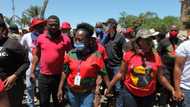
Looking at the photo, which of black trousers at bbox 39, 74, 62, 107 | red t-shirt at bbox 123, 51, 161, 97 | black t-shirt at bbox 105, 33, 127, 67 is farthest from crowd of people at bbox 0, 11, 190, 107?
black t-shirt at bbox 105, 33, 127, 67

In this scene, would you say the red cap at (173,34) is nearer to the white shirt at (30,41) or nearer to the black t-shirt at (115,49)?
the black t-shirt at (115,49)

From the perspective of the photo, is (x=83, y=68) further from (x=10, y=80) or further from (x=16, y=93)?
(x=16, y=93)

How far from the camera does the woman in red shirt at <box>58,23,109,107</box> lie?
6570 millimetres

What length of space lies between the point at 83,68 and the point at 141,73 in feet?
2.43

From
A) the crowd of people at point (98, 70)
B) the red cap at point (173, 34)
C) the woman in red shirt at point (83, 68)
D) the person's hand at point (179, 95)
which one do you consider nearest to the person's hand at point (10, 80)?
the crowd of people at point (98, 70)

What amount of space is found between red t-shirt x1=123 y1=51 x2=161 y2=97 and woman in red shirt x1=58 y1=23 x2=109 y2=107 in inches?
17.3

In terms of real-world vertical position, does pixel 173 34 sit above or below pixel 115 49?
above

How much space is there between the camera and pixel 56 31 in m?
8.27

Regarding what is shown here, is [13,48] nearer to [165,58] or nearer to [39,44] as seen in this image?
[39,44]

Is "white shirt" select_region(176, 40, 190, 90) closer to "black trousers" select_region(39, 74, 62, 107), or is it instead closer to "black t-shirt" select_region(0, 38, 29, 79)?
"black t-shirt" select_region(0, 38, 29, 79)

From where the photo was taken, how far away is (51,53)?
27.4ft

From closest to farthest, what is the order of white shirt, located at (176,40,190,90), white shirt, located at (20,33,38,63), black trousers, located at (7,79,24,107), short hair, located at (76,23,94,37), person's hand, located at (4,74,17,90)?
white shirt, located at (176,40,190,90), person's hand, located at (4,74,17,90), short hair, located at (76,23,94,37), black trousers, located at (7,79,24,107), white shirt, located at (20,33,38,63)

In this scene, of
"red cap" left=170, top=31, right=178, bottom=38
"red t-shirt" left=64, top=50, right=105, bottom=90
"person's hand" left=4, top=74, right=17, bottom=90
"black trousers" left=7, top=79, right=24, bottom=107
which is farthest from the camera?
"red cap" left=170, top=31, right=178, bottom=38

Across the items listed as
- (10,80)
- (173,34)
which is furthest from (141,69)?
(173,34)
